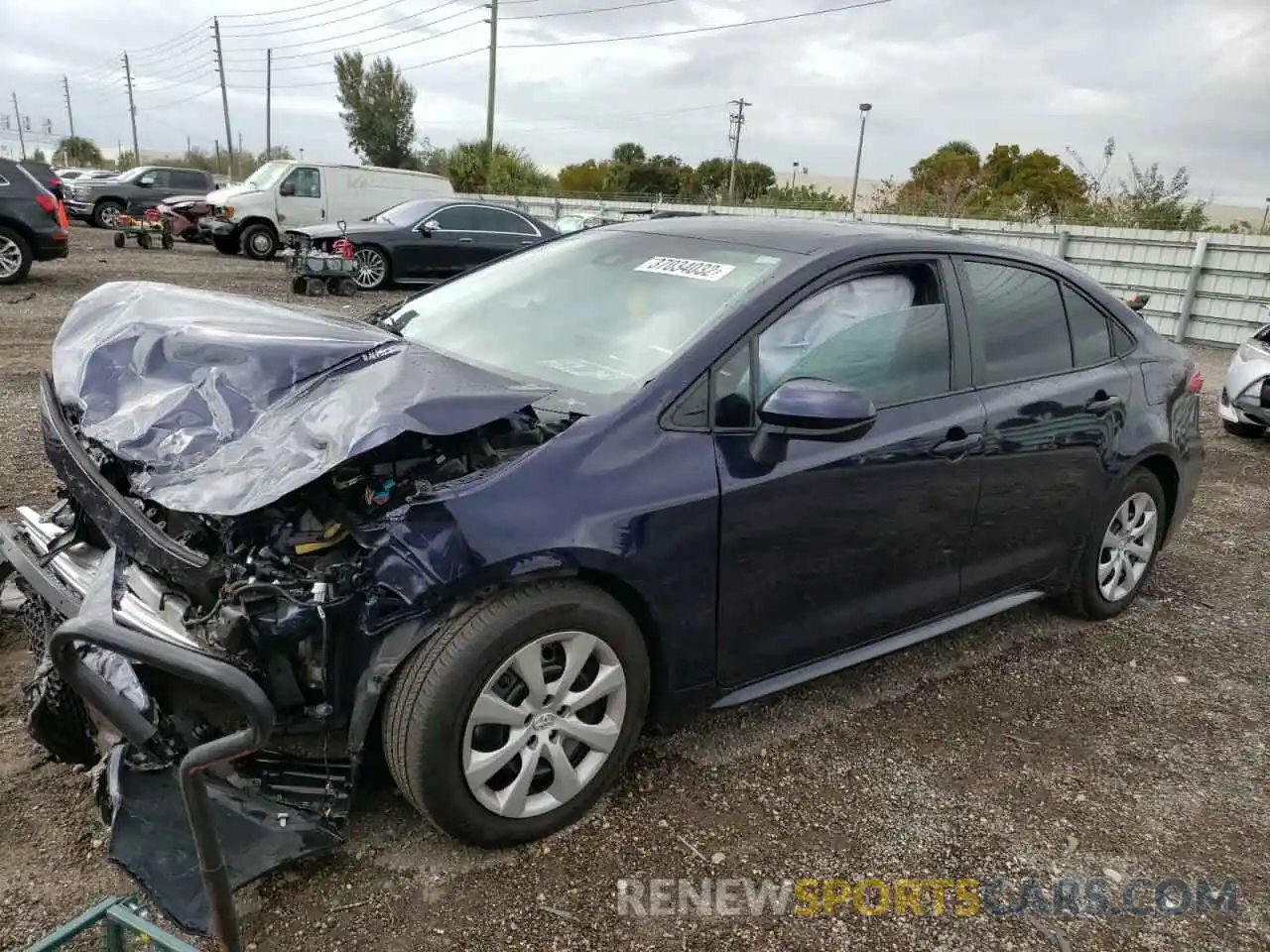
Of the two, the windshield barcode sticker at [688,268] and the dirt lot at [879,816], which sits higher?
the windshield barcode sticker at [688,268]

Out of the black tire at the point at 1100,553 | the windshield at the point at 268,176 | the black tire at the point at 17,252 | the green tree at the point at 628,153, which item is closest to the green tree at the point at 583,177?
the green tree at the point at 628,153

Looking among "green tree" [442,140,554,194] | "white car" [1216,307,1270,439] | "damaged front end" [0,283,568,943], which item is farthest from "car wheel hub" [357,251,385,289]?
"green tree" [442,140,554,194]

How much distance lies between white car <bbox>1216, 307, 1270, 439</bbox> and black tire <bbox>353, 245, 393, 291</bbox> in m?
10.6

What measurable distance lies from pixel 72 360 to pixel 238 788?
1.50 meters

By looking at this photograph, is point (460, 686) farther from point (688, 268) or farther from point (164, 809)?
point (688, 268)

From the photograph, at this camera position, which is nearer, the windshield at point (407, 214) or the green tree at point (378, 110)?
the windshield at point (407, 214)

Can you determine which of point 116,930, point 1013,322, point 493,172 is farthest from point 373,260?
point 493,172

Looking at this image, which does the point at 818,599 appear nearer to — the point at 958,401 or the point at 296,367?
the point at 958,401

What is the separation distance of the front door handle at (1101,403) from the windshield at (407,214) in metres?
11.6

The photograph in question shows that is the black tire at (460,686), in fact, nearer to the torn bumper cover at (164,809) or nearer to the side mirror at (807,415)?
the torn bumper cover at (164,809)

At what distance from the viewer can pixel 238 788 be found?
2.20 m

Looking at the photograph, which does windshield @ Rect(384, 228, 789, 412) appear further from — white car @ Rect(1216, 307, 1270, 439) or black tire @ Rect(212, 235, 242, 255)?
black tire @ Rect(212, 235, 242, 255)

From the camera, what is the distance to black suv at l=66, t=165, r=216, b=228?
22.9 meters

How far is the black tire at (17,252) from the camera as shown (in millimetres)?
11305
